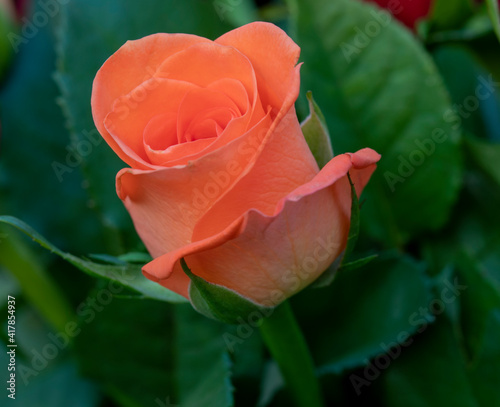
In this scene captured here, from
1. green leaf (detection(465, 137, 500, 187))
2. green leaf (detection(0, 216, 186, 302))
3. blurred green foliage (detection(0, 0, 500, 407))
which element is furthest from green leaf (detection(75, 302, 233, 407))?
green leaf (detection(465, 137, 500, 187))

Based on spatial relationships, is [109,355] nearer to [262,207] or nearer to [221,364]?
[221,364]

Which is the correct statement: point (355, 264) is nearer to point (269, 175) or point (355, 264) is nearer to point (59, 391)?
point (269, 175)

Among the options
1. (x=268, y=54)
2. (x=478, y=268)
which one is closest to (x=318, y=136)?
(x=268, y=54)

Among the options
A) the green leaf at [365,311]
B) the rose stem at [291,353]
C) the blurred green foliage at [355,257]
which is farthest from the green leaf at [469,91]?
the rose stem at [291,353]

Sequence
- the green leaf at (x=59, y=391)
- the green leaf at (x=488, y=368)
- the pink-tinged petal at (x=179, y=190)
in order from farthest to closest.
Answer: the green leaf at (x=59, y=391) < the green leaf at (x=488, y=368) < the pink-tinged petal at (x=179, y=190)

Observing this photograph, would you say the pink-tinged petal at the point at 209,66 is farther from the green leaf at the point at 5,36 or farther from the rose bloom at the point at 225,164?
the green leaf at the point at 5,36

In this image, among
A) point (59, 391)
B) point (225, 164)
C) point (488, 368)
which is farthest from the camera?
point (59, 391)
